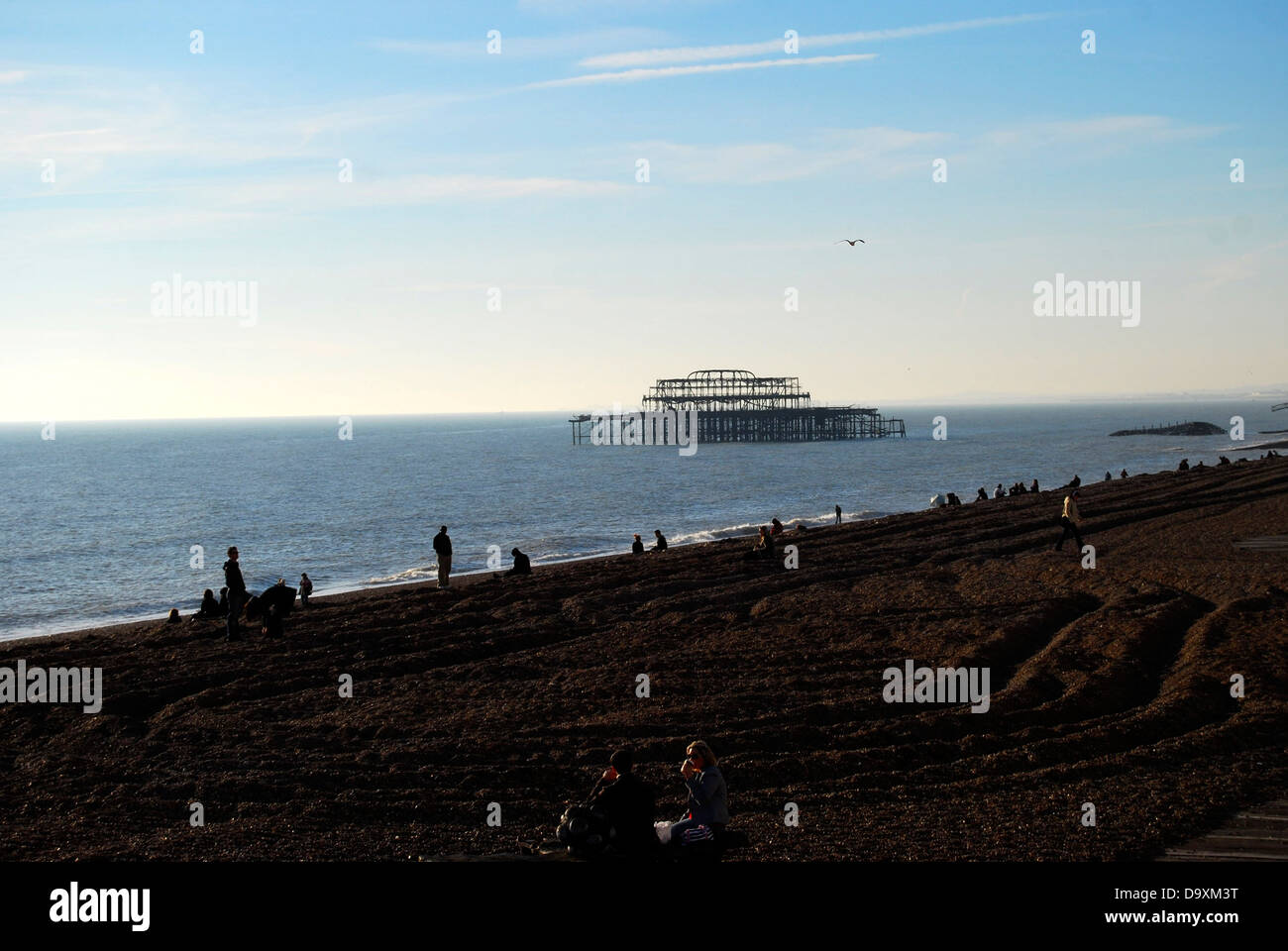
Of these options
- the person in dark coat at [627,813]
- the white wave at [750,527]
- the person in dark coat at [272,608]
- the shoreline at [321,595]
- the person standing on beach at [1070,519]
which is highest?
the person standing on beach at [1070,519]

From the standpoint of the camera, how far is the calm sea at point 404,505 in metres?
37.8

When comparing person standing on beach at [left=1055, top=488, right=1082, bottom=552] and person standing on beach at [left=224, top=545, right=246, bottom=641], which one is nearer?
person standing on beach at [left=224, top=545, right=246, bottom=641]

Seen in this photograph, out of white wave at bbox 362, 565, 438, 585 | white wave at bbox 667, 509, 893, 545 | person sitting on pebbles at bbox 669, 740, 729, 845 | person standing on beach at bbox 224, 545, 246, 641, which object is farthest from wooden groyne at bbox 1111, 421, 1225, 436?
person sitting on pebbles at bbox 669, 740, 729, 845

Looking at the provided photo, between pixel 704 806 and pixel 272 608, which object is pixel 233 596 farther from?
pixel 704 806

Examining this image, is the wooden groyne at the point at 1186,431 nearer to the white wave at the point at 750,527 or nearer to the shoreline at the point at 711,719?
the white wave at the point at 750,527

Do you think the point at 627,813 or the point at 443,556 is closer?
the point at 627,813

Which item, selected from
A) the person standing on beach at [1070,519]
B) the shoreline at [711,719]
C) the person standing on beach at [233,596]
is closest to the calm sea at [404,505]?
the person standing on beach at [233,596]

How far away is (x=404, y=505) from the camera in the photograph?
6519 centimetres

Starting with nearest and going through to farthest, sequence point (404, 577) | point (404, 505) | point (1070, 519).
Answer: point (1070, 519)
point (404, 577)
point (404, 505)

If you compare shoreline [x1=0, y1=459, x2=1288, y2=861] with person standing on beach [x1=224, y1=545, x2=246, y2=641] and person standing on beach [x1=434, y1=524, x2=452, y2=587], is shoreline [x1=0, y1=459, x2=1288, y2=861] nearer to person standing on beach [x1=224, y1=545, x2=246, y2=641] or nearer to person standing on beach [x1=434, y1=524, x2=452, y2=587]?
person standing on beach [x1=224, y1=545, x2=246, y2=641]

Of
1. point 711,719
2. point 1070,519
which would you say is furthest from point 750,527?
point 711,719

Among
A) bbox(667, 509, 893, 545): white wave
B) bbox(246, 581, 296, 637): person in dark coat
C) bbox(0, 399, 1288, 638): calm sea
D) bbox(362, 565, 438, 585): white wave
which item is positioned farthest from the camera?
bbox(667, 509, 893, 545): white wave

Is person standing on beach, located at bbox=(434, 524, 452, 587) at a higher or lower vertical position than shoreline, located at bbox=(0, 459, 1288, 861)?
higher

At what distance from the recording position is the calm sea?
37.8 metres
